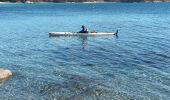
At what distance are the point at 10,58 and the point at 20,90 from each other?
15.6m

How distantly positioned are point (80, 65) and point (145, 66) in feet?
24.2

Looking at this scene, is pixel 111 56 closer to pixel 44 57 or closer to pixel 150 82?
pixel 44 57

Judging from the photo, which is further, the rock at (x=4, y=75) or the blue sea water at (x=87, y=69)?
the rock at (x=4, y=75)

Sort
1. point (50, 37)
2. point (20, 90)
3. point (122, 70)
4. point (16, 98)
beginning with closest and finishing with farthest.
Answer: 1. point (16, 98)
2. point (20, 90)
3. point (122, 70)
4. point (50, 37)

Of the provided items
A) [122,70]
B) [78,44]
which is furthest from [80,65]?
[78,44]

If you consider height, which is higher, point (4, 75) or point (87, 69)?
point (4, 75)

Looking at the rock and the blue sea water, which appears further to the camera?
the rock

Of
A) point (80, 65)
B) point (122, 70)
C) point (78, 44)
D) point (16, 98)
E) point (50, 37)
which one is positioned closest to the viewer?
point (16, 98)

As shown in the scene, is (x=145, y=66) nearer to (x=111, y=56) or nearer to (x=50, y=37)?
(x=111, y=56)

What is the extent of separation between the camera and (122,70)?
4141cm

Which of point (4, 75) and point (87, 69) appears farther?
point (87, 69)

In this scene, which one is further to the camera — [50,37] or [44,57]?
[50,37]

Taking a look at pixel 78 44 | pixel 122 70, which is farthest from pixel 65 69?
pixel 78 44

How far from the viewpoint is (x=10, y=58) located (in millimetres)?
49188
